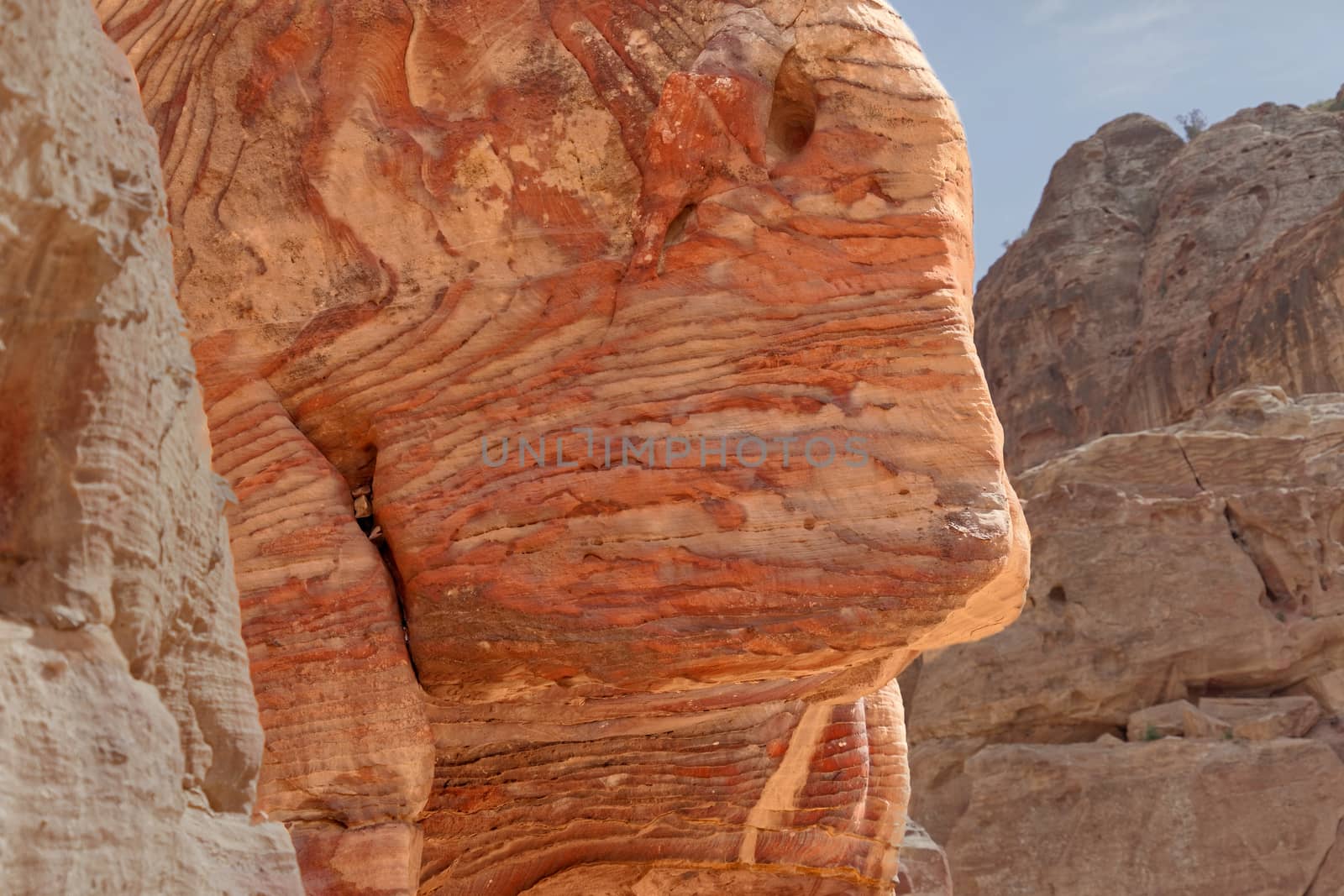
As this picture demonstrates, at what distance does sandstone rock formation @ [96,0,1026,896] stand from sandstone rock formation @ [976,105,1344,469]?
19604mm

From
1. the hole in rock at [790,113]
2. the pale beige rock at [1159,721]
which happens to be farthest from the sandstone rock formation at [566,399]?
the pale beige rock at [1159,721]

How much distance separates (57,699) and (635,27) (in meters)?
3.45

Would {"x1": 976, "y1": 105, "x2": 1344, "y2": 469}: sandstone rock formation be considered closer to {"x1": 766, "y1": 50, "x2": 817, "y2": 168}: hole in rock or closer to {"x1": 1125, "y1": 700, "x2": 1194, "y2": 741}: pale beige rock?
{"x1": 1125, "y1": 700, "x2": 1194, "y2": 741}: pale beige rock

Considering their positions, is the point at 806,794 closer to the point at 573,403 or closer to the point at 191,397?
the point at 573,403

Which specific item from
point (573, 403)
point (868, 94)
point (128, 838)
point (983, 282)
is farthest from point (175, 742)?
point (983, 282)

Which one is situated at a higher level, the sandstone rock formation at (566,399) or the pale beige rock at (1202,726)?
the sandstone rock formation at (566,399)

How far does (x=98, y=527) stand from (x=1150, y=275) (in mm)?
29227

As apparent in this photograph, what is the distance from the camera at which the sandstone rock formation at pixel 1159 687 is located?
1281 cm

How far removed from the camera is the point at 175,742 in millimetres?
1622

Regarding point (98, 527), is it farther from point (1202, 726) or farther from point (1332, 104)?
point (1332, 104)

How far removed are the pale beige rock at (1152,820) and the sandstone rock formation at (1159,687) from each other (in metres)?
0.02

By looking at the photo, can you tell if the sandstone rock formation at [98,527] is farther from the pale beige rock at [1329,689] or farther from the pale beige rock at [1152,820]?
the pale beige rock at [1329,689]

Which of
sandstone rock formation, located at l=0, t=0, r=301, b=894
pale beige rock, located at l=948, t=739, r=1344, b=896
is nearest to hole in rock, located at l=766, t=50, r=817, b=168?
sandstone rock formation, located at l=0, t=0, r=301, b=894

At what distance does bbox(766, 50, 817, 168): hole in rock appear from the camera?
4277 mm
